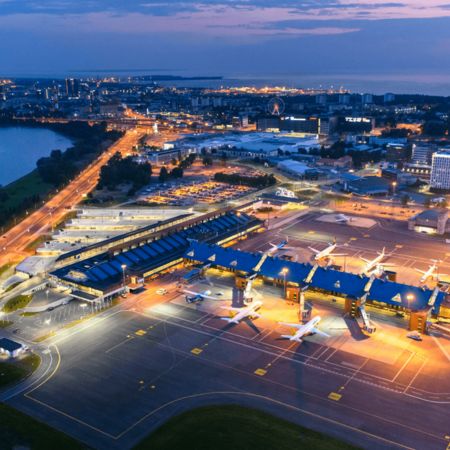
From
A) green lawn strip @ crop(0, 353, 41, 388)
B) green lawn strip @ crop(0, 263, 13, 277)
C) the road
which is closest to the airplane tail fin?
green lawn strip @ crop(0, 353, 41, 388)

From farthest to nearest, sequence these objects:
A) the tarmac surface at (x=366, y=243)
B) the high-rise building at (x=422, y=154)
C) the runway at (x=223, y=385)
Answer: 1. the high-rise building at (x=422, y=154)
2. the tarmac surface at (x=366, y=243)
3. the runway at (x=223, y=385)

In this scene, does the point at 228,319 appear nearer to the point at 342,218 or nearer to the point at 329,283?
the point at 329,283

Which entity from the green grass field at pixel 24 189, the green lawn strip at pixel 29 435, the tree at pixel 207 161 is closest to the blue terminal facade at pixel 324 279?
the green lawn strip at pixel 29 435

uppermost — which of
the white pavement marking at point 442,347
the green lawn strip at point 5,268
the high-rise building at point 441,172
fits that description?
the high-rise building at point 441,172

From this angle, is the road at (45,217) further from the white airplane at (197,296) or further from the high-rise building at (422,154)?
the high-rise building at (422,154)

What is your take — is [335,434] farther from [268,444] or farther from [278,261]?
[278,261]

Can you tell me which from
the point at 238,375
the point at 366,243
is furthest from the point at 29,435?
the point at 366,243
